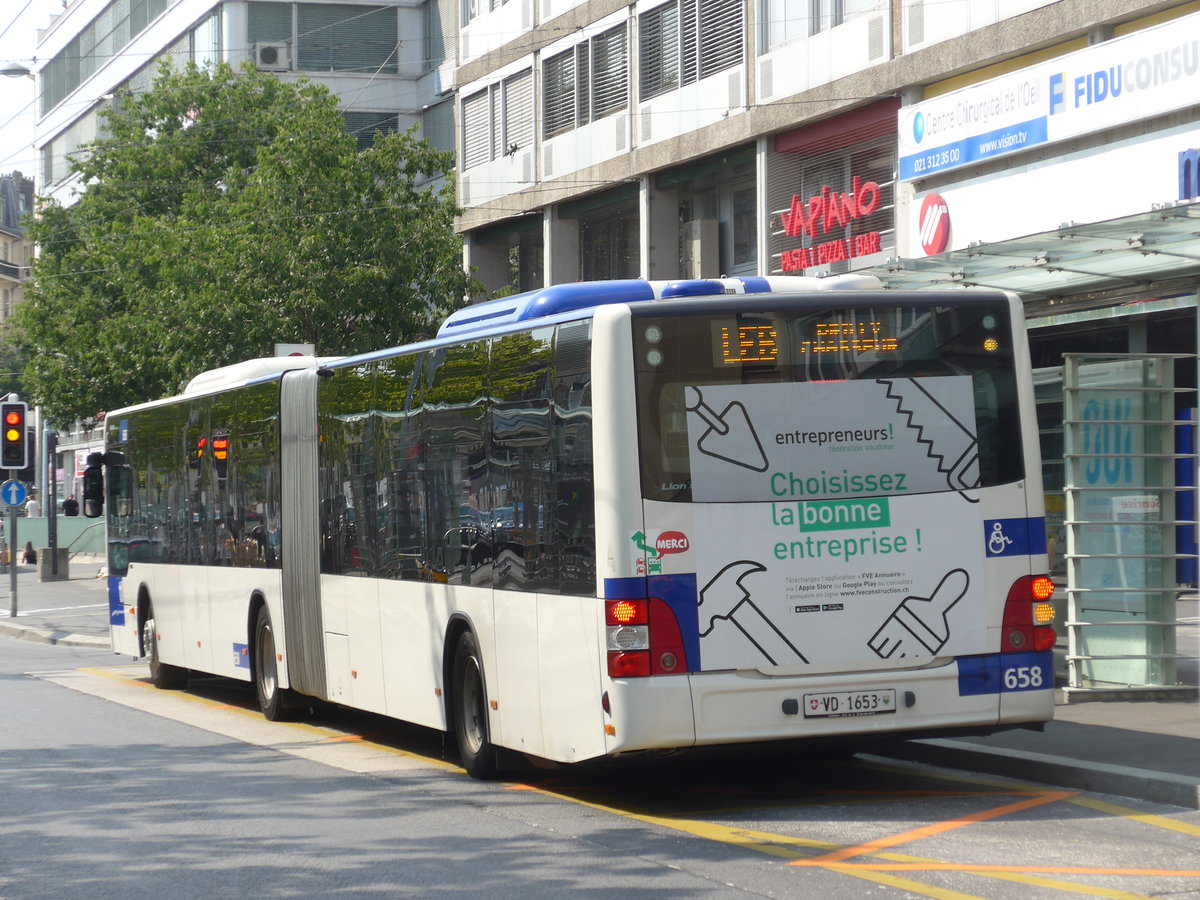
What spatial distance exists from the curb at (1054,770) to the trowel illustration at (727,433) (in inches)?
94.1

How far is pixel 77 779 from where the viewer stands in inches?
451

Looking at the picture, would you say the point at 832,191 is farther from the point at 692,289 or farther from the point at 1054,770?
the point at 1054,770

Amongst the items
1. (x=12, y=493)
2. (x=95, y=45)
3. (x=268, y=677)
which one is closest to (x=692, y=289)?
(x=268, y=677)

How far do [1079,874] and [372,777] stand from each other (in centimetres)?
499

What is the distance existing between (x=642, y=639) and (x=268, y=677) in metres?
Answer: 7.14

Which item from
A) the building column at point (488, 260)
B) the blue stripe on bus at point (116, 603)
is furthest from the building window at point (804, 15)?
the blue stripe on bus at point (116, 603)

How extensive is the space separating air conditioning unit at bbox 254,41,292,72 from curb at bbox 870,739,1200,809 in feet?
138

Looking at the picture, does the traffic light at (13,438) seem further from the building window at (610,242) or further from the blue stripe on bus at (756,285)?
the blue stripe on bus at (756,285)

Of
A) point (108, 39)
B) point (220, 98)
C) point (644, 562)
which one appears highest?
point (108, 39)

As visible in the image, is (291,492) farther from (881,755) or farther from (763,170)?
(763,170)

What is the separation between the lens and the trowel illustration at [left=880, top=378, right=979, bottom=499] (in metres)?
9.62

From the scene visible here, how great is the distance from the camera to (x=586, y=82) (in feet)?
105

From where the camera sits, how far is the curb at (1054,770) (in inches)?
366

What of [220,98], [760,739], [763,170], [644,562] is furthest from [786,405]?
[220,98]
